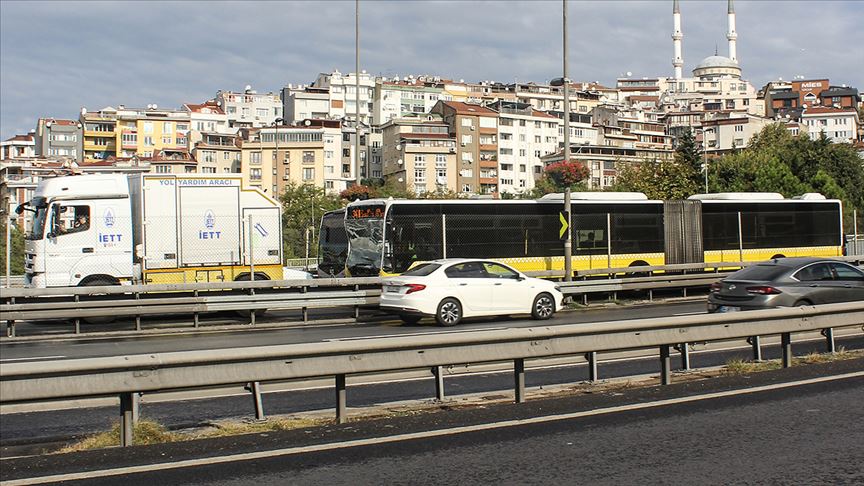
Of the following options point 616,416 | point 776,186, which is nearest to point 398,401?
point 616,416

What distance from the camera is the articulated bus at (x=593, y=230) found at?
2312 centimetres

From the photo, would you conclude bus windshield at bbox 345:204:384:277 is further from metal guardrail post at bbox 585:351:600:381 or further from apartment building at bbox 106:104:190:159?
apartment building at bbox 106:104:190:159

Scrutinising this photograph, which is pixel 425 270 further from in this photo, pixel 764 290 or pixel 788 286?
pixel 788 286

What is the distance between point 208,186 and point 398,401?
1462 cm

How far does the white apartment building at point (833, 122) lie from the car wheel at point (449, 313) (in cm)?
14532

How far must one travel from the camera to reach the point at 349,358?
8195 millimetres

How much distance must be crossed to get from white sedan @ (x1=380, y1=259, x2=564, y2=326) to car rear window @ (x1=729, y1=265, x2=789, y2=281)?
16.4 ft

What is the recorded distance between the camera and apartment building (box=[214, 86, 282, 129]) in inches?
6053

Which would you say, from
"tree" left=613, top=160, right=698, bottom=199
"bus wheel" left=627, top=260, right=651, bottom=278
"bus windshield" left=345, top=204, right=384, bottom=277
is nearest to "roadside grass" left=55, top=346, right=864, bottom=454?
"bus windshield" left=345, top=204, right=384, bottom=277

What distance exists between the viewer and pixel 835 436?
7453 mm

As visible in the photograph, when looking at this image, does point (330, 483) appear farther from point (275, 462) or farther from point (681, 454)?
point (681, 454)

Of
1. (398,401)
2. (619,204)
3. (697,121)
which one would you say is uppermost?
(697,121)

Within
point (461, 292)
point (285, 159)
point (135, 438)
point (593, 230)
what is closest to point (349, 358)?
point (135, 438)

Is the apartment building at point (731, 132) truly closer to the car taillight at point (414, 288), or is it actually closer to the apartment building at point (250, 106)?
the apartment building at point (250, 106)
